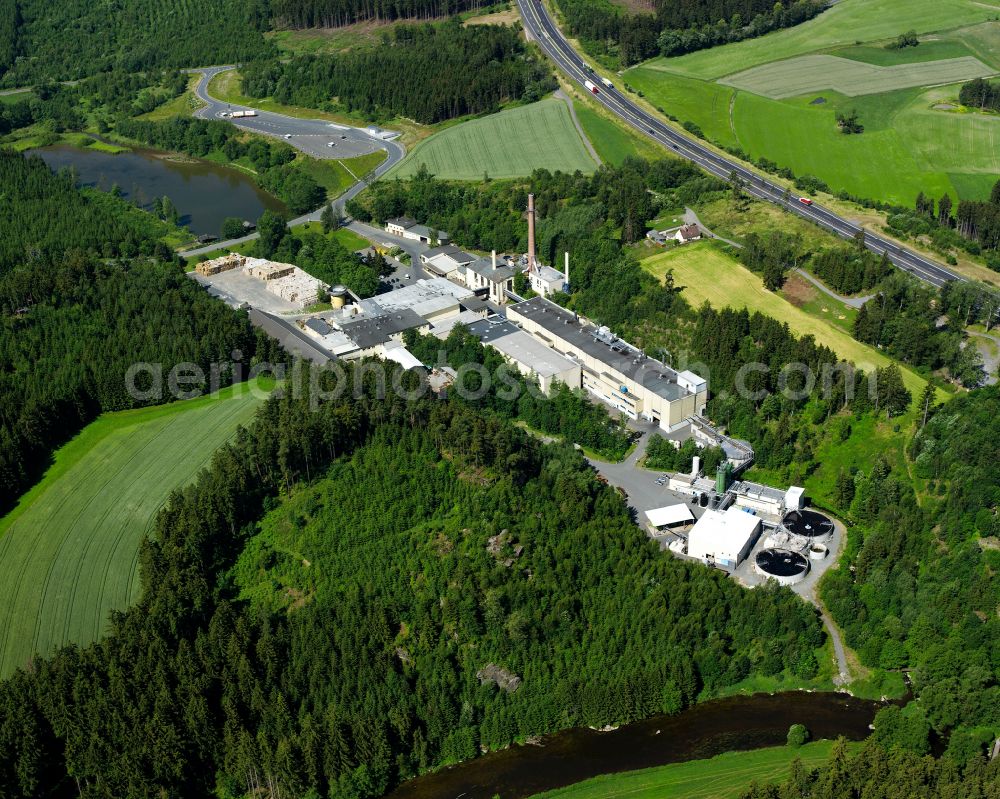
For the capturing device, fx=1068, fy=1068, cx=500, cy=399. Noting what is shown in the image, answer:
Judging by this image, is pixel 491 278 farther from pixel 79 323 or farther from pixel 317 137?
pixel 317 137

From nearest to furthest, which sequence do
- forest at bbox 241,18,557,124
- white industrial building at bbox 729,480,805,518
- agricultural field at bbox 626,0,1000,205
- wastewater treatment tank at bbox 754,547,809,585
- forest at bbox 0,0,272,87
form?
wastewater treatment tank at bbox 754,547,809,585, white industrial building at bbox 729,480,805,518, agricultural field at bbox 626,0,1000,205, forest at bbox 241,18,557,124, forest at bbox 0,0,272,87

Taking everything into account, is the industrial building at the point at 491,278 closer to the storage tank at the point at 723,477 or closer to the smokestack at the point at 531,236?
the smokestack at the point at 531,236

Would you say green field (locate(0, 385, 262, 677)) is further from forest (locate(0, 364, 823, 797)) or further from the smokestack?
the smokestack

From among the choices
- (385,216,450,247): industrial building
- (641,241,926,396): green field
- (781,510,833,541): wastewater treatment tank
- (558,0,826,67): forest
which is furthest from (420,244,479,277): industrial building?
(558,0,826,67): forest

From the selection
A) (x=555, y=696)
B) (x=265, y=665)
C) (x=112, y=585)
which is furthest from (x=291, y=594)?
(x=555, y=696)

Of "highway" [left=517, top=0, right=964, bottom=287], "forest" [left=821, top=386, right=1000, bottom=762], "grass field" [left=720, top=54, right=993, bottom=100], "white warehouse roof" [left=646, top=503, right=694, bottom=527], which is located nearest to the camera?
"forest" [left=821, top=386, right=1000, bottom=762]

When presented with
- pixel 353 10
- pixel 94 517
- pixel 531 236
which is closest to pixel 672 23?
pixel 353 10

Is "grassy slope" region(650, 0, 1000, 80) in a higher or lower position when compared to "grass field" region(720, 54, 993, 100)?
higher

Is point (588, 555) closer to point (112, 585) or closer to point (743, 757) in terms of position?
point (743, 757)
